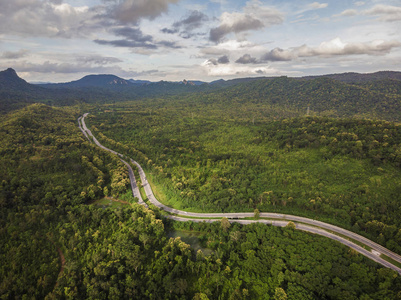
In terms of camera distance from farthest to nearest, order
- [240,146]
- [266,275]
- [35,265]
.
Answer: [240,146] → [35,265] → [266,275]

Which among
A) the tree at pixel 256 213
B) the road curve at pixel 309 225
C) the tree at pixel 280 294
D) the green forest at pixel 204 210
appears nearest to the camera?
the tree at pixel 280 294

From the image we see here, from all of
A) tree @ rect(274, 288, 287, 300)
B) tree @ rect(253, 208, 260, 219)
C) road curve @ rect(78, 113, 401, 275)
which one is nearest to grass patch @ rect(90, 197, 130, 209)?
road curve @ rect(78, 113, 401, 275)

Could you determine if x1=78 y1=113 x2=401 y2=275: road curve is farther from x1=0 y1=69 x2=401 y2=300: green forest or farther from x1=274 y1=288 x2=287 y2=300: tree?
x1=274 y1=288 x2=287 y2=300: tree

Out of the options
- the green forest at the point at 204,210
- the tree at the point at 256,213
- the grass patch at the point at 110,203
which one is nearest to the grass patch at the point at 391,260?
the green forest at the point at 204,210

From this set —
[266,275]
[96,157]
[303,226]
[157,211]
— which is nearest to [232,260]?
[266,275]

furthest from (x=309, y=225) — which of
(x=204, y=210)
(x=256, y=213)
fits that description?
(x=204, y=210)

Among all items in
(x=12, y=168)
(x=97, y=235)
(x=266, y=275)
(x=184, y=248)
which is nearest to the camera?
(x=266, y=275)

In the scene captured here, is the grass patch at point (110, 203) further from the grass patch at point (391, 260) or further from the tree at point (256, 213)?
the grass patch at point (391, 260)

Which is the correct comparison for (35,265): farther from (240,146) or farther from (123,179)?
(240,146)
